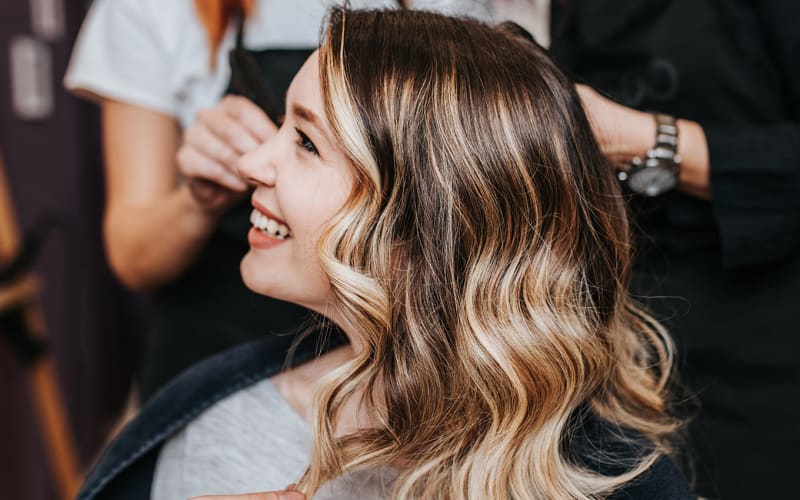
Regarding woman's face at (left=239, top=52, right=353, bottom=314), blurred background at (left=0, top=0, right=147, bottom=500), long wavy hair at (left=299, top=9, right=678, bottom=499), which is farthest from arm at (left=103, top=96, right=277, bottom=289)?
blurred background at (left=0, top=0, right=147, bottom=500)

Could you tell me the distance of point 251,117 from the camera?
32.2 inches

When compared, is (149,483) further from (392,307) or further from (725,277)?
(725,277)

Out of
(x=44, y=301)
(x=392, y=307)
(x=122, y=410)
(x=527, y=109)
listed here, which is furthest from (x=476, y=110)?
(x=122, y=410)

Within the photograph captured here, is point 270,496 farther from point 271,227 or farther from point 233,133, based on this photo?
point 233,133

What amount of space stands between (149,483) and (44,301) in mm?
1285

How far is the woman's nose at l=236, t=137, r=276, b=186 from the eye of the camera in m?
0.76

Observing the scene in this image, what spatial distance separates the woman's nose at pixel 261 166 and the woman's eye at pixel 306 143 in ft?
0.09

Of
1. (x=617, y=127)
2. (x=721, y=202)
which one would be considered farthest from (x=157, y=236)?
(x=721, y=202)

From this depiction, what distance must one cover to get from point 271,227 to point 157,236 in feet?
0.97

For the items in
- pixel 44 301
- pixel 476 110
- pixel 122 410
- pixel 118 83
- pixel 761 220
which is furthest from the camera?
pixel 122 410

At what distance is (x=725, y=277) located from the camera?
0.93 metres

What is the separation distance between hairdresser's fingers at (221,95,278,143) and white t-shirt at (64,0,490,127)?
0.22m

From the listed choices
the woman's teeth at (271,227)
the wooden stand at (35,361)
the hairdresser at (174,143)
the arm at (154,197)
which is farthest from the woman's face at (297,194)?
the wooden stand at (35,361)

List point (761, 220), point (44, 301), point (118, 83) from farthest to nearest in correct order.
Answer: point (44, 301), point (118, 83), point (761, 220)
